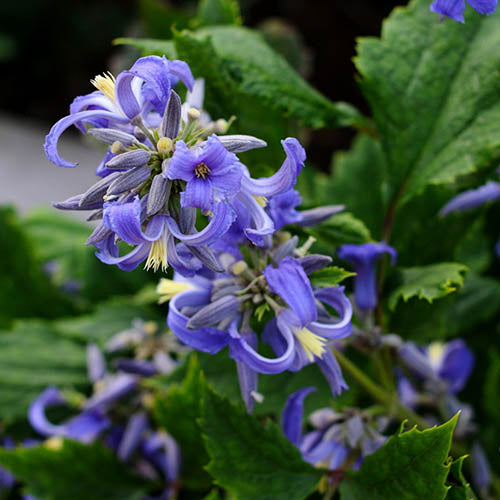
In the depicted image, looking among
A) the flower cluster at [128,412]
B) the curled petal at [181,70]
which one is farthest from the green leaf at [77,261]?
the curled petal at [181,70]

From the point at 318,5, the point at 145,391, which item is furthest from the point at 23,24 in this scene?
the point at 145,391

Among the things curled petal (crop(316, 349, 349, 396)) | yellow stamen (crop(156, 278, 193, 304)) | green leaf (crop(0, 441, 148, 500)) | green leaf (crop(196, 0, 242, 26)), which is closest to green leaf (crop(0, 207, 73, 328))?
green leaf (crop(0, 441, 148, 500))

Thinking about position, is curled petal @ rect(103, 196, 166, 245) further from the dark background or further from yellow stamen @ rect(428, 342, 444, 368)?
the dark background

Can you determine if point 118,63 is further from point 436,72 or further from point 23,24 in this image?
point 23,24

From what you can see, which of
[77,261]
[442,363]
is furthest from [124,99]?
[77,261]

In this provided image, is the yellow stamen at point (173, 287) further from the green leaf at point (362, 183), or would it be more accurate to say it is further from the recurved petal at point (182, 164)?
the green leaf at point (362, 183)
